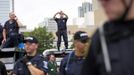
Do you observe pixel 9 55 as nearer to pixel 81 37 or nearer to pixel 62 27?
pixel 62 27

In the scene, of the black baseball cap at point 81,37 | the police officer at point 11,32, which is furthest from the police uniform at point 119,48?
the police officer at point 11,32

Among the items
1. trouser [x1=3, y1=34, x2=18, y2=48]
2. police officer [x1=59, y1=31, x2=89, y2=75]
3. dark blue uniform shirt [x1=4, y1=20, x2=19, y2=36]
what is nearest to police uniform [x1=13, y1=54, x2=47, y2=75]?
police officer [x1=59, y1=31, x2=89, y2=75]

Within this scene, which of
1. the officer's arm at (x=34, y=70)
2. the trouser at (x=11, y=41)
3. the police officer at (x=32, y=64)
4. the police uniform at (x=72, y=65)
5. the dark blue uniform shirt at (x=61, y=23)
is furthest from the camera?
the dark blue uniform shirt at (x=61, y=23)

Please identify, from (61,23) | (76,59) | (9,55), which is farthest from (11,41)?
(76,59)

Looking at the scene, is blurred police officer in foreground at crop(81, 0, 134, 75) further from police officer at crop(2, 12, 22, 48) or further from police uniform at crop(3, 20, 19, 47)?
police uniform at crop(3, 20, 19, 47)

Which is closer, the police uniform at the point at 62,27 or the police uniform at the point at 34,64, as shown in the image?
the police uniform at the point at 34,64

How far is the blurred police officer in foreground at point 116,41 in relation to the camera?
2.48m

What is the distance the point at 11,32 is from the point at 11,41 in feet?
1.59

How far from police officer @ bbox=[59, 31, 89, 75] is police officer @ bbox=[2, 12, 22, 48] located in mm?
10023

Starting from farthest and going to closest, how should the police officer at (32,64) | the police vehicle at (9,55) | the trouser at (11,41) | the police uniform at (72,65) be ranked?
1. the trouser at (11,41)
2. the police vehicle at (9,55)
3. the police officer at (32,64)
4. the police uniform at (72,65)

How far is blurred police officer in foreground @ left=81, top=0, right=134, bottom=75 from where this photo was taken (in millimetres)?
2479

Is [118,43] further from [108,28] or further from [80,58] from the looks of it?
[80,58]

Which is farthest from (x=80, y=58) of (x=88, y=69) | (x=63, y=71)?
(x=88, y=69)

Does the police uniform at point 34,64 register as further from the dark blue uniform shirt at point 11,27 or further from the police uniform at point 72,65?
the dark blue uniform shirt at point 11,27
